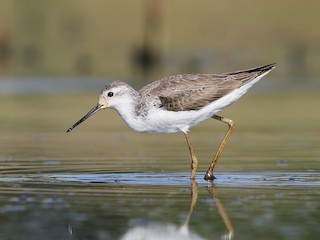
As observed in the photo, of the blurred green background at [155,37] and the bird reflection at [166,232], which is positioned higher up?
the bird reflection at [166,232]

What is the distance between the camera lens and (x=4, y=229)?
1002 centimetres

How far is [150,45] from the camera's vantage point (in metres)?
38.5

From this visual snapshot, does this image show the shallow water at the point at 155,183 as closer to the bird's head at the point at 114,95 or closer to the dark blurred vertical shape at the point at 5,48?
the bird's head at the point at 114,95

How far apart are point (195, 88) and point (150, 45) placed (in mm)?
24339

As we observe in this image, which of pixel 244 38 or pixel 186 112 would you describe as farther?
pixel 244 38

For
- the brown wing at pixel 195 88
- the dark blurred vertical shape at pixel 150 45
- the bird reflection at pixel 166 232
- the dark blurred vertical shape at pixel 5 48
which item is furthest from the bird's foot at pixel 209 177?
the dark blurred vertical shape at pixel 5 48

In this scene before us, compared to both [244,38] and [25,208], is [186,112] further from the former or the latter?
[244,38]

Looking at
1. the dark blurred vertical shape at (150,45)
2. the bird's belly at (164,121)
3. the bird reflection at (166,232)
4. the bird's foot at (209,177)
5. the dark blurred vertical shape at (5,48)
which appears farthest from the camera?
the dark blurred vertical shape at (5,48)

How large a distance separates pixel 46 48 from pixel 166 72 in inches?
358

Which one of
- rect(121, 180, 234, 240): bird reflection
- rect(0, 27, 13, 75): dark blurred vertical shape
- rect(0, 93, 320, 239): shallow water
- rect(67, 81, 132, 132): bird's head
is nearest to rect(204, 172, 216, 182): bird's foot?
rect(0, 93, 320, 239): shallow water

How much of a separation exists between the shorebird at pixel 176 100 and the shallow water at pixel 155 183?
2.12 feet

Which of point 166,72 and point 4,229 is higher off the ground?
point 4,229

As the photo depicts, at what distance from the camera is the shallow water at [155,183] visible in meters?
10.1

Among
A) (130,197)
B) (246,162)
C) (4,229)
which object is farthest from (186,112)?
(4,229)
